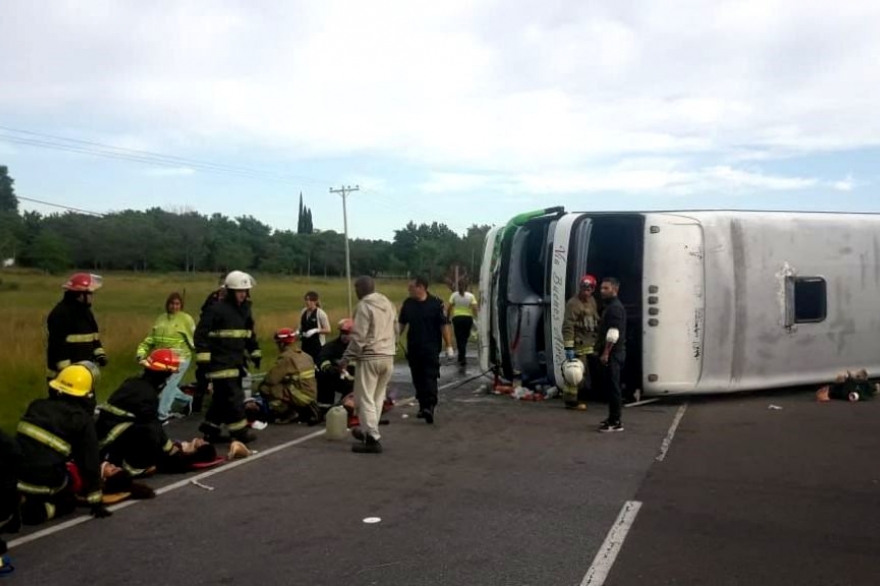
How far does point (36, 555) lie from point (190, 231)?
47.9 metres

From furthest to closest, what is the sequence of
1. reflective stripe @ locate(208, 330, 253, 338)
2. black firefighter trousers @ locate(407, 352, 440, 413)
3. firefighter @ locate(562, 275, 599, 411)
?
firefighter @ locate(562, 275, 599, 411) → black firefighter trousers @ locate(407, 352, 440, 413) → reflective stripe @ locate(208, 330, 253, 338)

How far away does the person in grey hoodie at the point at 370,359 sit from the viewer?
796 cm

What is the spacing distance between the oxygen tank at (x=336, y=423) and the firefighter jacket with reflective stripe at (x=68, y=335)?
7.83 feet

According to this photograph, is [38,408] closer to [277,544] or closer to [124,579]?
[124,579]

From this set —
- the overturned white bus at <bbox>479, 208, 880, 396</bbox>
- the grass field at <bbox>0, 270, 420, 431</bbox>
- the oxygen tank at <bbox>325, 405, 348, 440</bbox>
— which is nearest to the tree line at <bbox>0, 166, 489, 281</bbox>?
the grass field at <bbox>0, 270, 420, 431</bbox>

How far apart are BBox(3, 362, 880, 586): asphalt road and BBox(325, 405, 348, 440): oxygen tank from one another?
0.19m

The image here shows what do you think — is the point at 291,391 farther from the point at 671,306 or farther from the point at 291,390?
the point at 671,306

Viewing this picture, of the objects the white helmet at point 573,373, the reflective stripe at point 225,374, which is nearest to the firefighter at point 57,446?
the reflective stripe at point 225,374

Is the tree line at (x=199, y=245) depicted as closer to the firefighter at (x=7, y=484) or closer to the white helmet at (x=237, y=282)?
the white helmet at (x=237, y=282)

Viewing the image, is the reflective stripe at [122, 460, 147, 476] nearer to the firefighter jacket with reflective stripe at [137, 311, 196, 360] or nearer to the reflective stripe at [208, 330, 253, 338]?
the reflective stripe at [208, 330, 253, 338]

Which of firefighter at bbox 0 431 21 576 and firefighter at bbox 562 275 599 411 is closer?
firefighter at bbox 0 431 21 576

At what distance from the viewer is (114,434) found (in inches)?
255

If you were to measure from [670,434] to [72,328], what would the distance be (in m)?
6.06

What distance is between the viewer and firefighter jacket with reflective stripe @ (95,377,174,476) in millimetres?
6480
